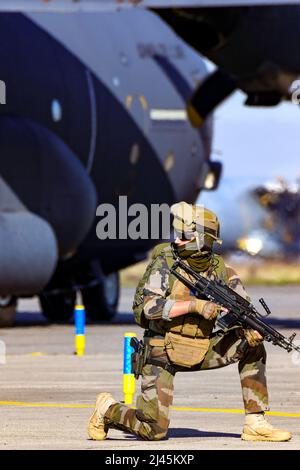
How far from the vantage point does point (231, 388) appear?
18.5m

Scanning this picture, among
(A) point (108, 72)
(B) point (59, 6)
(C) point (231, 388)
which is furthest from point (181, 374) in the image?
(A) point (108, 72)

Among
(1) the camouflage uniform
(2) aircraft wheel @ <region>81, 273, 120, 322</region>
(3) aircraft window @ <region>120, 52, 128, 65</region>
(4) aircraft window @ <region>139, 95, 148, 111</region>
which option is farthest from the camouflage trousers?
(2) aircraft wheel @ <region>81, 273, 120, 322</region>

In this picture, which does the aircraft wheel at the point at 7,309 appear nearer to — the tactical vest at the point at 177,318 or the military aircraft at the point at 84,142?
the military aircraft at the point at 84,142

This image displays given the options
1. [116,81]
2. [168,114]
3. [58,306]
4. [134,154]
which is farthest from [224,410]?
[58,306]

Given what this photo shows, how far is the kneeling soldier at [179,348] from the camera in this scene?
1237 centimetres

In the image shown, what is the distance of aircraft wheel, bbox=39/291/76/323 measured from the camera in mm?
34500

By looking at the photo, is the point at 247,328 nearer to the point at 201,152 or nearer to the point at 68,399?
the point at 68,399

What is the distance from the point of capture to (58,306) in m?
34.5

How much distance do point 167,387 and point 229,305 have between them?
2.92 feet

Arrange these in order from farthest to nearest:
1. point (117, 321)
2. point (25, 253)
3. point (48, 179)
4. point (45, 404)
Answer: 1. point (117, 321)
2. point (48, 179)
3. point (25, 253)
4. point (45, 404)

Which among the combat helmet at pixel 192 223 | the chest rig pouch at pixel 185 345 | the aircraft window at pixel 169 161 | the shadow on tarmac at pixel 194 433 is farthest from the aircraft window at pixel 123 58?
the chest rig pouch at pixel 185 345

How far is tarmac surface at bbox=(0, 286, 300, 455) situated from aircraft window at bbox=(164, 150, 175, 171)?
204 inches

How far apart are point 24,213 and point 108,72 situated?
4599 millimetres

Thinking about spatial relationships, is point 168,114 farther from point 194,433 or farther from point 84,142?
point 194,433
